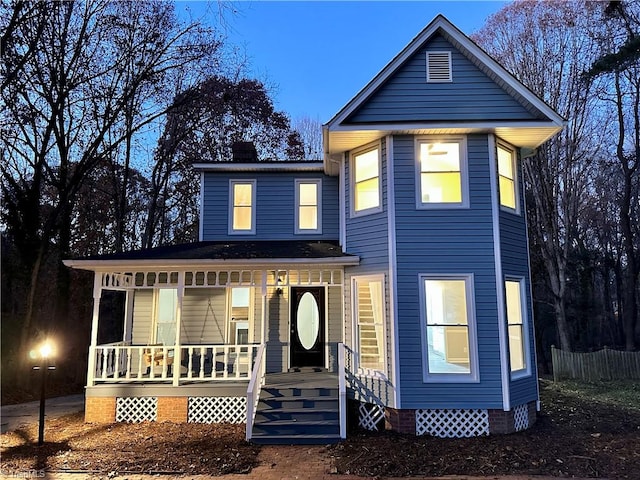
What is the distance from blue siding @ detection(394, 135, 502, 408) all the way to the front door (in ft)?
9.70

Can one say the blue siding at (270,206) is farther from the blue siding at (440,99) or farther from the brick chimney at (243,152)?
the blue siding at (440,99)

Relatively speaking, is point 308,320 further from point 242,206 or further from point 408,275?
point 242,206

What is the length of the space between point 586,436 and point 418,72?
818 cm

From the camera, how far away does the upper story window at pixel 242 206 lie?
38.3ft

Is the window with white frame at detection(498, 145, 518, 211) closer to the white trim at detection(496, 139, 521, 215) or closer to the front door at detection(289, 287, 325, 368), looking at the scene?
the white trim at detection(496, 139, 521, 215)

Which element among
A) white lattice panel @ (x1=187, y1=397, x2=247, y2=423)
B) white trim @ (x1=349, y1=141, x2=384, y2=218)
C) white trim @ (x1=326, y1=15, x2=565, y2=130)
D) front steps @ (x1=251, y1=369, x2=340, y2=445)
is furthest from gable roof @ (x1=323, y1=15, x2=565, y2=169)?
white lattice panel @ (x1=187, y1=397, x2=247, y2=423)

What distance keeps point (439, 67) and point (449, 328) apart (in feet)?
19.0

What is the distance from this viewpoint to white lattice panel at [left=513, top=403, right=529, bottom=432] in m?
8.16

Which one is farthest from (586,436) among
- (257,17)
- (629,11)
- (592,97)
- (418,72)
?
(629,11)

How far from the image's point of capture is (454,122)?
850cm

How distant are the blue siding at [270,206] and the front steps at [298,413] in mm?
4198

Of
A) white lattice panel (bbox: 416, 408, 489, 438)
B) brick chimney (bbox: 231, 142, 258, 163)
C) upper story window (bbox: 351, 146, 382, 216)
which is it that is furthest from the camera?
brick chimney (bbox: 231, 142, 258, 163)

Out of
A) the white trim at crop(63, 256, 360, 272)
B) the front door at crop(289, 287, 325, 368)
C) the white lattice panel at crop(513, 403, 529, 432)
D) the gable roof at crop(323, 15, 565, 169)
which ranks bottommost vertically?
the white lattice panel at crop(513, 403, 529, 432)

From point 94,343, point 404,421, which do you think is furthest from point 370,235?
point 94,343
